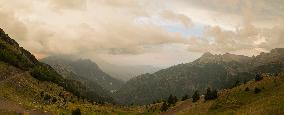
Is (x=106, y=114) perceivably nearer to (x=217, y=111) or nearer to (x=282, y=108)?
(x=217, y=111)

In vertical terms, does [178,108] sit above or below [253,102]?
below

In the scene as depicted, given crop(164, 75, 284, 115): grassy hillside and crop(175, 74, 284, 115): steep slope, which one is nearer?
crop(175, 74, 284, 115): steep slope

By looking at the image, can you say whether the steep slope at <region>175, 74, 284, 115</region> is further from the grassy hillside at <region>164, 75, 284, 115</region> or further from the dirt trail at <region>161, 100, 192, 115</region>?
the dirt trail at <region>161, 100, 192, 115</region>

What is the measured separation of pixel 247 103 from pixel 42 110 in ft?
279

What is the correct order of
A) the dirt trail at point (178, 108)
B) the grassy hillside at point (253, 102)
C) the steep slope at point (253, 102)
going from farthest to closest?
the dirt trail at point (178, 108) → the grassy hillside at point (253, 102) → the steep slope at point (253, 102)

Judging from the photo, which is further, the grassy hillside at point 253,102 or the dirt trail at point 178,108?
the dirt trail at point 178,108

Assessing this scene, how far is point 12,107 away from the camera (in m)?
153

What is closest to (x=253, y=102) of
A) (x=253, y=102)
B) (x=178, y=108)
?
(x=253, y=102)

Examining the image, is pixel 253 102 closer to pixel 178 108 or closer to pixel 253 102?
pixel 253 102

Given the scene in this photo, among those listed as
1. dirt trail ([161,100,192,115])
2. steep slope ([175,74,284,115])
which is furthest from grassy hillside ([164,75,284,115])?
dirt trail ([161,100,192,115])

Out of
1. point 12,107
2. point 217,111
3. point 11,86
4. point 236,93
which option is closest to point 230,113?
point 217,111

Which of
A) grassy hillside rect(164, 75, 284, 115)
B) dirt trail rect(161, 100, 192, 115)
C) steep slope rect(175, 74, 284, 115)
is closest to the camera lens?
steep slope rect(175, 74, 284, 115)

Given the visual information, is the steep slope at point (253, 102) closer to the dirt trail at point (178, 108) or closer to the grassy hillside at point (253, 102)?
the grassy hillside at point (253, 102)

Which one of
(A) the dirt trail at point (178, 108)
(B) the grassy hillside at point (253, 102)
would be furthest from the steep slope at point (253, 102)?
(A) the dirt trail at point (178, 108)
